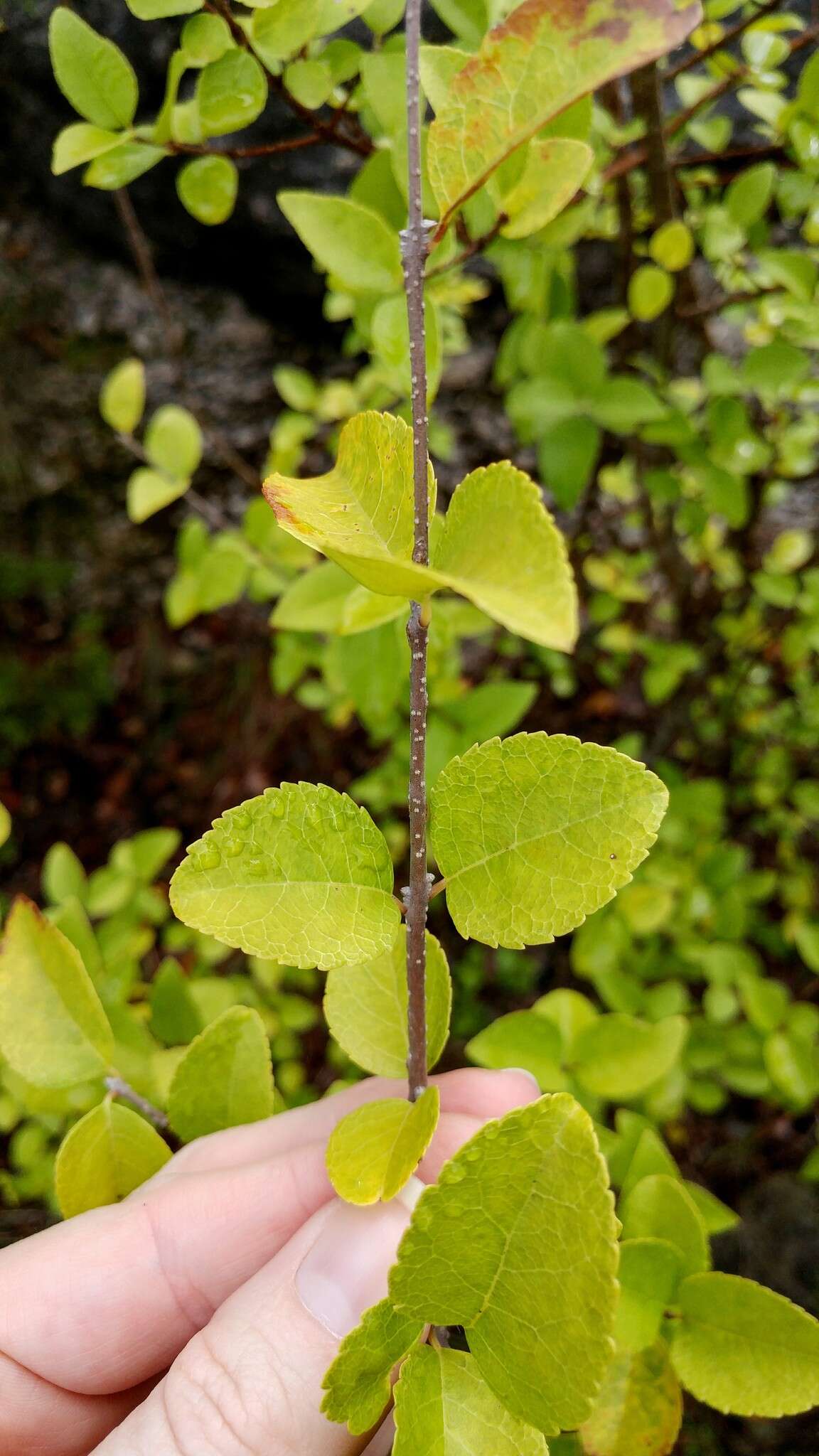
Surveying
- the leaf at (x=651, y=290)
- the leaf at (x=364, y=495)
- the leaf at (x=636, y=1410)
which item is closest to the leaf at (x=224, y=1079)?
the leaf at (x=636, y=1410)

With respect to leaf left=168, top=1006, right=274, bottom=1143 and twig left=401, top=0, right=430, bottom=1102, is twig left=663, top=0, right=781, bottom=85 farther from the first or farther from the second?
leaf left=168, top=1006, right=274, bottom=1143

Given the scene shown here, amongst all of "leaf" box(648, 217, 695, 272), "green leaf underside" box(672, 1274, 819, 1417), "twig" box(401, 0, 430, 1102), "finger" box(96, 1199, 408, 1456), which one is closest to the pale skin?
"finger" box(96, 1199, 408, 1456)

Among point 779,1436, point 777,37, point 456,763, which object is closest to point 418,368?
point 456,763

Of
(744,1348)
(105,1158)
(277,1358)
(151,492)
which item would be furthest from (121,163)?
(744,1348)

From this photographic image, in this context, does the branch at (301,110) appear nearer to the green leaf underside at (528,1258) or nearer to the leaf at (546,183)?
the leaf at (546,183)

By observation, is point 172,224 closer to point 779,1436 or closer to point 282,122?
point 282,122
